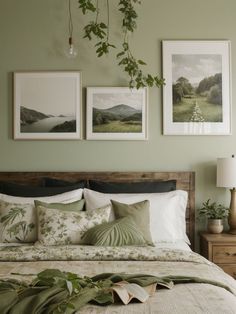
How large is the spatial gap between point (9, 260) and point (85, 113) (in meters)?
1.68

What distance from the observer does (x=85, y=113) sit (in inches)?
158

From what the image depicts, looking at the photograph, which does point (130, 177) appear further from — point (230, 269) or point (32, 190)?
point (230, 269)

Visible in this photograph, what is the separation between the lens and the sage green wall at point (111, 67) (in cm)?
399

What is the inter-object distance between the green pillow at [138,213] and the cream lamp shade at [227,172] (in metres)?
0.74

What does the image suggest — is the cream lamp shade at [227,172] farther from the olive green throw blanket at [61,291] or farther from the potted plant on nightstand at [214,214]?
the olive green throw blanket at [61,291]

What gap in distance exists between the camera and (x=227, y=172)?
3.73m

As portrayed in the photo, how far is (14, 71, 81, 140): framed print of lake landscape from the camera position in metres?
3.99

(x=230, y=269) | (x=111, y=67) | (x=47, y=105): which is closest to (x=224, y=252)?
(x=230, y=269)

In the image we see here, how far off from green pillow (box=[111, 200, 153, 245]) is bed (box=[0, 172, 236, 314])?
0.13 meters

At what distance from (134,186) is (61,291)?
198 cm

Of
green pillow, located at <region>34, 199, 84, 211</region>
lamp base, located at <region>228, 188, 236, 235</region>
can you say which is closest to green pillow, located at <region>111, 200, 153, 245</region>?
green pillow, located at <region>34, 199, 84, 211</region>

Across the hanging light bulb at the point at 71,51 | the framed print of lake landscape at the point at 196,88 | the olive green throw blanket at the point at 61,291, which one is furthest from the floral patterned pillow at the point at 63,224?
the hanging light bulb at the point at 71,51

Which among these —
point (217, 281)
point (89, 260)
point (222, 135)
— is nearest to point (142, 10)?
point (222, 135)

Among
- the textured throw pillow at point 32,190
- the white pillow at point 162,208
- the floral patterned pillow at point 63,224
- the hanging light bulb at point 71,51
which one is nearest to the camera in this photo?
the floral patterned pillow at point 63,224
